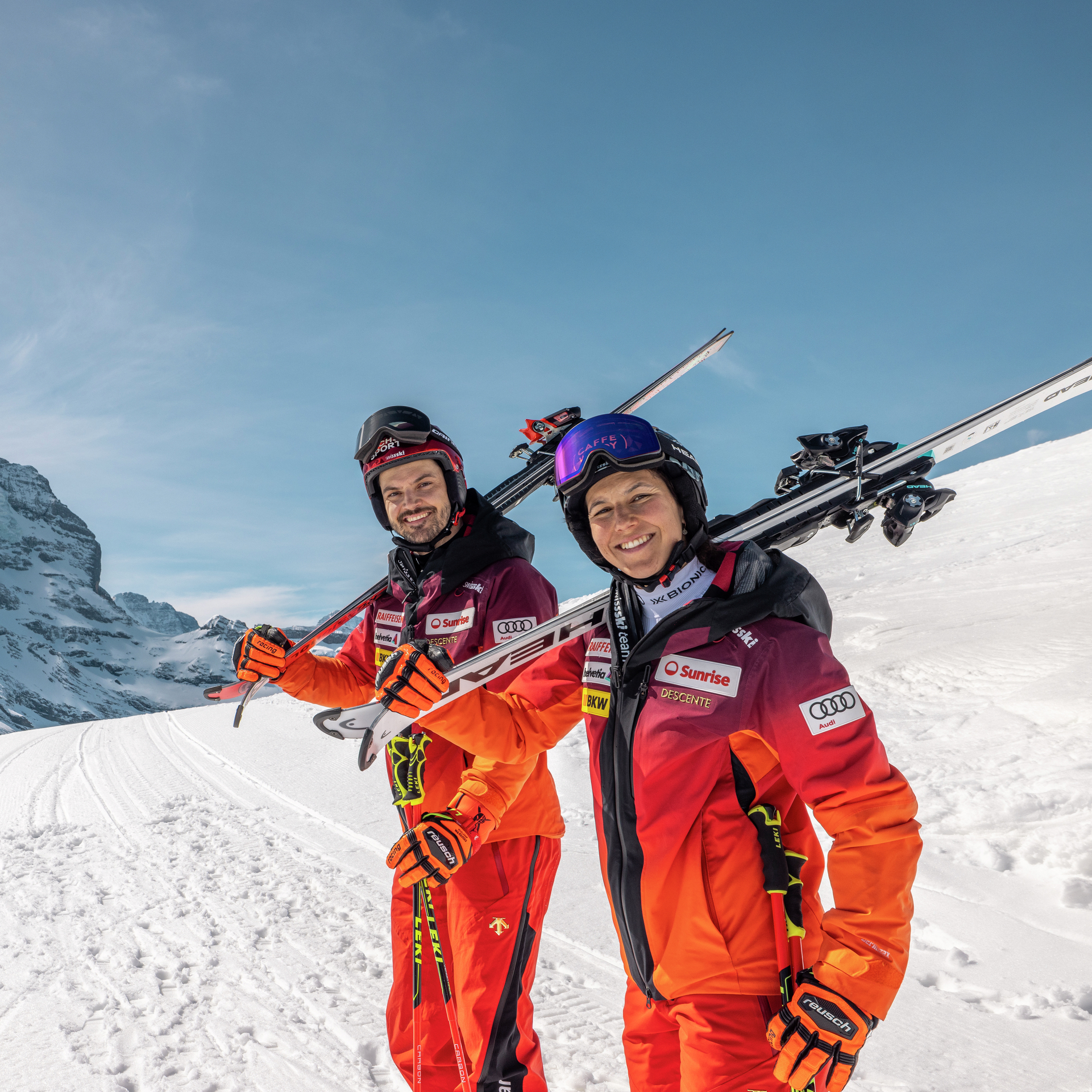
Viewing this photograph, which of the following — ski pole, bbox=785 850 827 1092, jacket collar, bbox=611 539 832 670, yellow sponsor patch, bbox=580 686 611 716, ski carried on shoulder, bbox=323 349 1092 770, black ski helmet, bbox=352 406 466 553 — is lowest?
ski pole, bbox=785 850 827 1092

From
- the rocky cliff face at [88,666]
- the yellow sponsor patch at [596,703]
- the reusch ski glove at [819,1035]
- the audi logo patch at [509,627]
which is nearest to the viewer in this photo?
the reusch ski glove at [819,1035]

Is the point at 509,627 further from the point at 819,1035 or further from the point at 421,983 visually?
the point at 819,1035

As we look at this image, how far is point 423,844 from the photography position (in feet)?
8.41

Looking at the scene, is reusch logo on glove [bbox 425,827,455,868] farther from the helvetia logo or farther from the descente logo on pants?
the descente logo on pants

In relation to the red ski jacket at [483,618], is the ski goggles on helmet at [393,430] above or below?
above

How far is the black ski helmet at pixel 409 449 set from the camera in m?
3.24

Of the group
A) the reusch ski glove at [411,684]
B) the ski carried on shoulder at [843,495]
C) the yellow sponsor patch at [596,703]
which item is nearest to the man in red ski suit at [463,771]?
the ski carried on shoulder at [843,495]

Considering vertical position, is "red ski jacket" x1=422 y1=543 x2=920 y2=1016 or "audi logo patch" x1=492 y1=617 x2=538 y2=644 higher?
"audi logo patch" x1=492 y1=617 x2=538 y2=644

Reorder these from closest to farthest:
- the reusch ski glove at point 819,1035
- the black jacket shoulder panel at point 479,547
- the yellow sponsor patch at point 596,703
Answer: the reusch ski glove at point 819,1035, the yellow sponsor patch at point 596,703, the black jacket shoulder panel at point 479,547

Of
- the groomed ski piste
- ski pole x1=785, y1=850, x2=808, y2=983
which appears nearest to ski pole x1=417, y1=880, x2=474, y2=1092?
the groomed ski piste

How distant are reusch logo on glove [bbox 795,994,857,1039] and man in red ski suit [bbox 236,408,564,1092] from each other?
4.20 ft

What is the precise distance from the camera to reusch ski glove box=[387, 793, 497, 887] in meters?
2.54

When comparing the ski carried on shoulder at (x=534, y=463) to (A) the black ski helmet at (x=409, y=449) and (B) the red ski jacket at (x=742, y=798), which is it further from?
(B) the red ski jacket at (x=742, y=798)

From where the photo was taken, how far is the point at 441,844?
2557 mm
